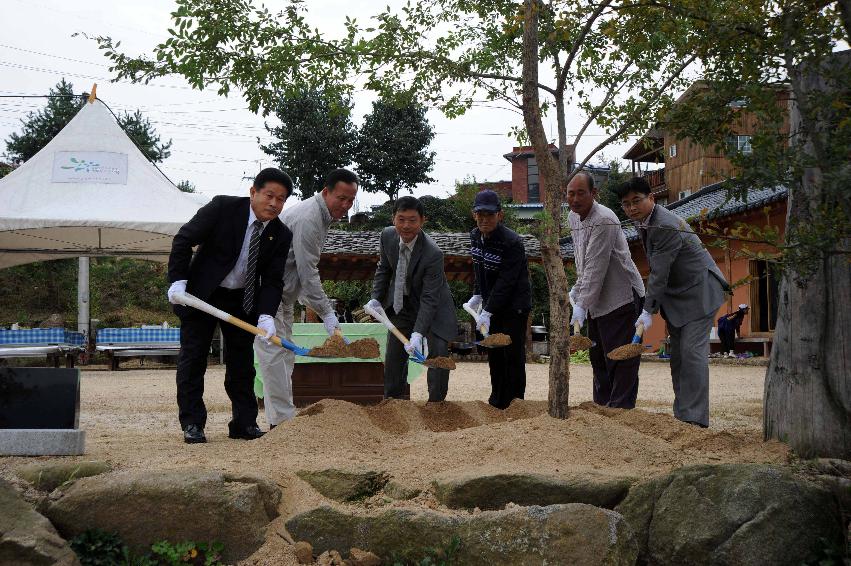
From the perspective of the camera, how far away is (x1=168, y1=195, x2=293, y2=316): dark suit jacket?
4.71 metres

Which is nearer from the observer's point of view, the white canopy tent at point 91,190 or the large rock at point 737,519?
the large rock at point 737,519

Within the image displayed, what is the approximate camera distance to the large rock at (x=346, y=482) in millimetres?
→ 3281

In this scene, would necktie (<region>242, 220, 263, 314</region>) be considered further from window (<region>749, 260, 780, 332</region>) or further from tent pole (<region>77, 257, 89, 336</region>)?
tent pole (<region>77, 257, 89, 336</region>)

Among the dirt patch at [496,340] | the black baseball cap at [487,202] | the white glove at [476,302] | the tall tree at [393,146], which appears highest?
the tall tree at [393,146]

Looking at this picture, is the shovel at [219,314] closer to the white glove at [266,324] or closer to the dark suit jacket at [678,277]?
the white glove at [266,324]

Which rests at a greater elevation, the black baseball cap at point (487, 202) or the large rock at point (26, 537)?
the black baseball cap at point (487, 202)

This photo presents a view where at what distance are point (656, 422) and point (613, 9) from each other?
2097 millimetres

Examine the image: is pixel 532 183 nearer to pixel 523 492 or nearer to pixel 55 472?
pixel 523 492

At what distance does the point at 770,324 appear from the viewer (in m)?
16.0

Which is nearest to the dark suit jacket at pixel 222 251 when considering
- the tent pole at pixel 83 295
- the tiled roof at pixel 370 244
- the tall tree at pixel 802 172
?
the tall tree at pixel 802 172

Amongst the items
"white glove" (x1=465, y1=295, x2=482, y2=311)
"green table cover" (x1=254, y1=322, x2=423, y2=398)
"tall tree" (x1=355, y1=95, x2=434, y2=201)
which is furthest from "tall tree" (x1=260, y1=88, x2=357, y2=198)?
"white glove" (x1=465, y1=295, x2=482, y2=311)

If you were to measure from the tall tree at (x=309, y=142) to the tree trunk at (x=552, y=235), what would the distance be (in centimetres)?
1985

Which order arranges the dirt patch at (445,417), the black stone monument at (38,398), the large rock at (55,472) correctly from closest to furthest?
the large rock at (55,472), the black stone monument at (38,398), the dirt patch at (445,417)

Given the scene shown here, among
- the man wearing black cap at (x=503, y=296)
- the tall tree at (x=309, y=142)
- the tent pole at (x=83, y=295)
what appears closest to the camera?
the man wearing black cap at (x=503, y=296)
